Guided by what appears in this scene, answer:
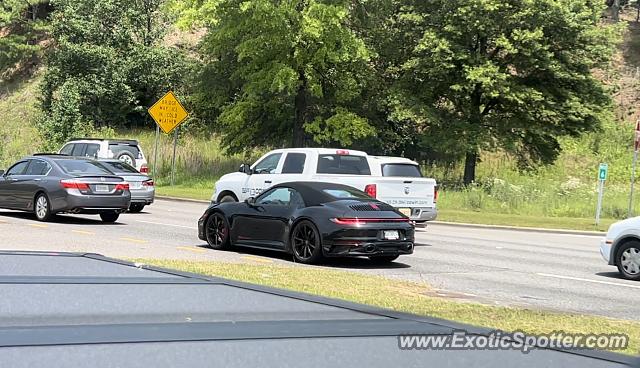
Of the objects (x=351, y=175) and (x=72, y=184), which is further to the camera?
(x=72, y=184)

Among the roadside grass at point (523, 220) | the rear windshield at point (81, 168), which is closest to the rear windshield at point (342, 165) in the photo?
the rear windshield at point (81, 168)

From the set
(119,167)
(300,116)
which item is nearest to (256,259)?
(119,167)

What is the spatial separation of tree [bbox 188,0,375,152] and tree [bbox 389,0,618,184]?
259 cm

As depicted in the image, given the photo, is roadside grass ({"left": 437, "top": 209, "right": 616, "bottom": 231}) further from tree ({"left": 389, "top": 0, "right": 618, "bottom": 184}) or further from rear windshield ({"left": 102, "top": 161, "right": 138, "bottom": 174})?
rear windshield ({"left": 102, "top": 161, "right": 138, "bottom": 174})

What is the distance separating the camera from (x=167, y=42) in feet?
190

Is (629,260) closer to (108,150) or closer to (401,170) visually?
(401,170)

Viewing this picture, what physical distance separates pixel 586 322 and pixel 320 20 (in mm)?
27974

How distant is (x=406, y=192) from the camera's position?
1767 cm

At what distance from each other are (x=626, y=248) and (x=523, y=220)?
1314 centimetres

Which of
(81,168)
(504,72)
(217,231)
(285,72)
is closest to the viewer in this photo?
(217,231)

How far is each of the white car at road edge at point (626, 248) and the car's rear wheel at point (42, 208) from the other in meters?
12.2

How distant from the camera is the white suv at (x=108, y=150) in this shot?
84.7 ft

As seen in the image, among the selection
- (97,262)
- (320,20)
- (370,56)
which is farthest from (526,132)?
(97,262)

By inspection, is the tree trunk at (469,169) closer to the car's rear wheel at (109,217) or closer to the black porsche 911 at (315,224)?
the car's rear wheel at (109,217)
